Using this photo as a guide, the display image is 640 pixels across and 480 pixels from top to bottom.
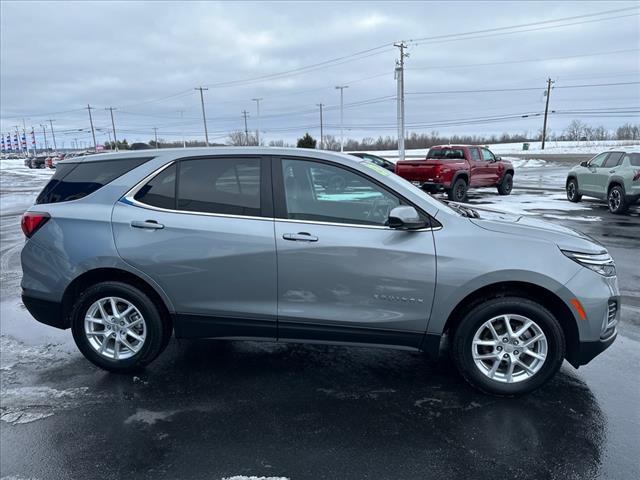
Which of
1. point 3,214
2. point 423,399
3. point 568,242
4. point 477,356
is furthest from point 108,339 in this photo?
point 3,214

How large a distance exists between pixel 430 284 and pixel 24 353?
375 centimetres

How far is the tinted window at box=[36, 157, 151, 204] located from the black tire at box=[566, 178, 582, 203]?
15.1m

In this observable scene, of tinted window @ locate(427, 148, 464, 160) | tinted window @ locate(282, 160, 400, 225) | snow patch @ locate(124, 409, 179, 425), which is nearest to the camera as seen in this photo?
snow patch @ locate(124, 409, 179, 425)

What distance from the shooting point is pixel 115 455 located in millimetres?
2836

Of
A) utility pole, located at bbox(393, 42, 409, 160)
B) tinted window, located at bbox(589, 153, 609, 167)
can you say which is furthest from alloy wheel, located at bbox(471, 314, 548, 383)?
utility pole, located at bbox(393, 42, 409, 160)

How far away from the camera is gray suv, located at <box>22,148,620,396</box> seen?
329 centimetres

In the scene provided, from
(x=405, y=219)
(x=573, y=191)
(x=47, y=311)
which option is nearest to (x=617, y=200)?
(x=573, y=191)

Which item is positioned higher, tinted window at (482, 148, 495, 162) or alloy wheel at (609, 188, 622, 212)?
tinted window at (482, 148, 495, 162)

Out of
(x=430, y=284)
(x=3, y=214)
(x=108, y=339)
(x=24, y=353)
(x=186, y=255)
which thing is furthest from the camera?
(x=3, y=214)

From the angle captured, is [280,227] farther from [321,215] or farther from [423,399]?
[423,399]

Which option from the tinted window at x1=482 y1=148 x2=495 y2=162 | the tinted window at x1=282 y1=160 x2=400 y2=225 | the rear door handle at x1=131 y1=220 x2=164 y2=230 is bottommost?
the tinted window at x1=482 y1=148 x2=495 y2=162

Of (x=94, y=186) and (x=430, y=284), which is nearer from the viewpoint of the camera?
(x=430, y=284)

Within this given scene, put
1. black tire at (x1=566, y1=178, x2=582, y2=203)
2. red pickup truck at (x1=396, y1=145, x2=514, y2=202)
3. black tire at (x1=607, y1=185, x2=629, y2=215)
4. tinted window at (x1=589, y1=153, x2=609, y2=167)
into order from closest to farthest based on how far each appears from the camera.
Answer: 1. black tire at (x1=607, y1=185, x2=629, y2=215)
2. tinted window at (x1=589, y1=153, x2=609, y2=167)
3. black tire at (x1=566, y1=178, x2=582, y2=203)
4. red pickup truck at (x1=396, y1=145, x2=514, y2=202)

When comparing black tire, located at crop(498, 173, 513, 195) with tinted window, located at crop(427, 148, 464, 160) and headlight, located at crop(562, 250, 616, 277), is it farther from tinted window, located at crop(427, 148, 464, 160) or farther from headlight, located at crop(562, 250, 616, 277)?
headlight, located at crop(562, 250, 616, 277)
